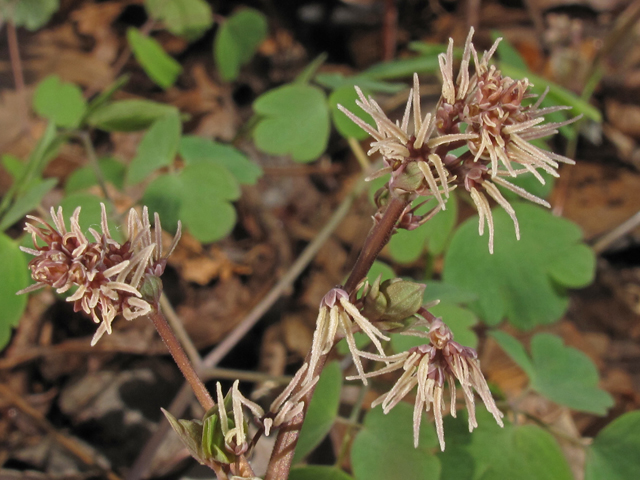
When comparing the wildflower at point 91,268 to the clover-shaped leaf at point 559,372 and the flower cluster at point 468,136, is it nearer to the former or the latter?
the flower cluster at point 468,136

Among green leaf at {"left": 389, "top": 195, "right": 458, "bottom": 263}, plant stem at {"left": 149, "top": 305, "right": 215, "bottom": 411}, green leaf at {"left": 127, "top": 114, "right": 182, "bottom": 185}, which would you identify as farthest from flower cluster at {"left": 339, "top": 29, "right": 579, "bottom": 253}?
green leaf at {"left": 127, "top": 114, "right": 182, "bottom": 185}

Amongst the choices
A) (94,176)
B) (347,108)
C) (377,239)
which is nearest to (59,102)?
(94,176)

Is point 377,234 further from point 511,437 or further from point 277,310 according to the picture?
point 277,310

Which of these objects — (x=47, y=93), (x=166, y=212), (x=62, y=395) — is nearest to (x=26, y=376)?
(x=62, y=395)

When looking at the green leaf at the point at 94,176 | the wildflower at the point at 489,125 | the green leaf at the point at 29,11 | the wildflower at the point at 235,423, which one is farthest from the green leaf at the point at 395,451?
the green leaf at the point at 29,11

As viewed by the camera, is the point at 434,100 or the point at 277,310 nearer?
the point at 277,310

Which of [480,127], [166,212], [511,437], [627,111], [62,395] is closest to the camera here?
[480,127]

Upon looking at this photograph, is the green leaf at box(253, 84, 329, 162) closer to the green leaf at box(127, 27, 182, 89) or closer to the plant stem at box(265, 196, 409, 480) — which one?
the green leaf at box(127, 27, 182, 89)
